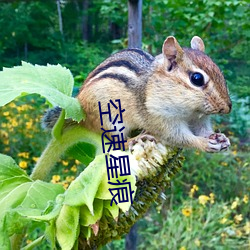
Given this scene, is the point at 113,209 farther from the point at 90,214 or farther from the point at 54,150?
the point at 54,150

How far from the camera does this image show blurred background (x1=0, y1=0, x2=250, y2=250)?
186 cm

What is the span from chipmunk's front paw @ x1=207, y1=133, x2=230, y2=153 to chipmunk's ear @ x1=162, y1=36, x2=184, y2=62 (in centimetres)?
14

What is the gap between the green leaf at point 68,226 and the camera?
44 cm

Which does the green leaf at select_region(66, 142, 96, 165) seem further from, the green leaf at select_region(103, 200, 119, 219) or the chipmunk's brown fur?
the green leaf at select_region(103, 200, 119, 219)

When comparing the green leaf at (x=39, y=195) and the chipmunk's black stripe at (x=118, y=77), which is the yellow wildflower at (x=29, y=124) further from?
the green leaf at (x=39, y=195)

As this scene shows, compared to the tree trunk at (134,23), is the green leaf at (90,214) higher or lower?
lower

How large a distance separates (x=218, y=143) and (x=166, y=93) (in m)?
0.15

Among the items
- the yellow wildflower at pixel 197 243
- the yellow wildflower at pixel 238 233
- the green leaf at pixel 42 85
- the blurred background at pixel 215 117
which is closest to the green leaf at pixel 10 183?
the green leaf at pixel 42 85

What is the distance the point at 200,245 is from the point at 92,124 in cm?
151

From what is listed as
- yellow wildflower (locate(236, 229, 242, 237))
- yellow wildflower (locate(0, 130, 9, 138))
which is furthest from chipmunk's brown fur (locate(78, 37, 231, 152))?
yellow wildflower (locate(0, 130, 9, 138))

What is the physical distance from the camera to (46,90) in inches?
21.3

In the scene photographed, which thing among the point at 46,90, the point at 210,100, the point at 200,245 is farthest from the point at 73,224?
the point at 200,245

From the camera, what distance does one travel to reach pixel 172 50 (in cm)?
68

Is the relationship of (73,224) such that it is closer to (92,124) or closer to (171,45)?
(92,124)
